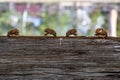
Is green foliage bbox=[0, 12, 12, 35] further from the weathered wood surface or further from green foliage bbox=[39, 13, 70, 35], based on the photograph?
the weathered wood surface

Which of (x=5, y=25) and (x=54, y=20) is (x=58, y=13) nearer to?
(x=54, y=20)

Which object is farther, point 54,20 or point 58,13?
point 58,13

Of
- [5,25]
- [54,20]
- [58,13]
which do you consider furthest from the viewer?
[58,13]

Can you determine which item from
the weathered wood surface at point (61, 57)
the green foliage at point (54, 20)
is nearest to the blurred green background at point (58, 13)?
the green foliage at point (54, 20)

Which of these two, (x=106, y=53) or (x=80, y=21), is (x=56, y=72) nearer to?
(x=106, y=53)

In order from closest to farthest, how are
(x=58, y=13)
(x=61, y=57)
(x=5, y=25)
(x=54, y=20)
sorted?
(x=61, y=57)
(x=5, y=25)
(x=54, y=20)
(x=58, y=13)

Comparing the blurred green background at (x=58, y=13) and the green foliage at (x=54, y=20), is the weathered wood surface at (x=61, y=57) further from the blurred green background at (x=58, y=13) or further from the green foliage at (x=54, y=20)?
the green foliage at (x=54, y=20)

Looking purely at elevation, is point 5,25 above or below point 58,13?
below

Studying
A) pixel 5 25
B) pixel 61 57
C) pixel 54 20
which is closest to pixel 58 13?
pixel 54 20
